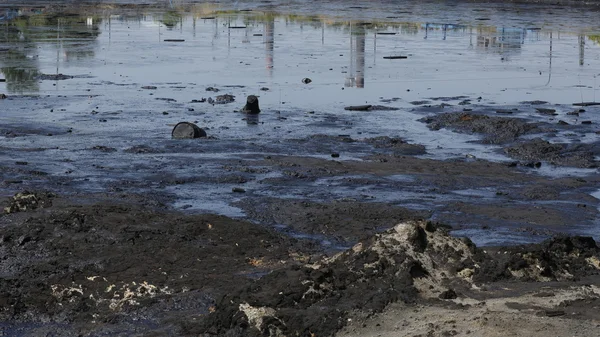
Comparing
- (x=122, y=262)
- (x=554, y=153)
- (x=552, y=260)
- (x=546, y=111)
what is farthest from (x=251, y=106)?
(x=552, y=260)

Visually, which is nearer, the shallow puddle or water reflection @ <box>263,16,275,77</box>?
the shallow puddle

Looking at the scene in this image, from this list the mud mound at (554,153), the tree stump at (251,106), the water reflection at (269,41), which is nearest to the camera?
the mud mound at (554,153)

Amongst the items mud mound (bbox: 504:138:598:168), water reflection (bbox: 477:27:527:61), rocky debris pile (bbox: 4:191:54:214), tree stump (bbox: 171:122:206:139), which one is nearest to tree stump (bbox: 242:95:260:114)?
tree stump (bbox: 171:122:206:139)

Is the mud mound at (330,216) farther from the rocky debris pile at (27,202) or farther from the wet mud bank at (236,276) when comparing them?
the rocky debris pile at (27,202)

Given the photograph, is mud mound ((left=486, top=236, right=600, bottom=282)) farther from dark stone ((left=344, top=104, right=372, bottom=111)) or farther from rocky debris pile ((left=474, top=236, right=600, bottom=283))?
dark stone ((left=344, top=104, right=372, bottom=111))

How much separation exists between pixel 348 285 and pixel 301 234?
2486 millimetres

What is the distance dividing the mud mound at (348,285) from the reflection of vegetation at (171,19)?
26654 millimetres

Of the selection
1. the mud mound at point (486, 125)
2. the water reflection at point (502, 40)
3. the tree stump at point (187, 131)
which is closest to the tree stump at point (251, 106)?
the tree stump at point (187, 131)

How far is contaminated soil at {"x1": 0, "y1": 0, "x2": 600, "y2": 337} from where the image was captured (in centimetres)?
726

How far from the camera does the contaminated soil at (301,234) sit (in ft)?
23.8

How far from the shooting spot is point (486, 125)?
15891 mm

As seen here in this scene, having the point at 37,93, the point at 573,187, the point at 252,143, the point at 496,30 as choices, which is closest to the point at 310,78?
the point at 37,93

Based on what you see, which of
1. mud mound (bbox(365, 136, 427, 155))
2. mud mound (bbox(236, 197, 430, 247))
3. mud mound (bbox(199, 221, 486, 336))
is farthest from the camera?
mud mound (bbox(365, 136, 427, 155))

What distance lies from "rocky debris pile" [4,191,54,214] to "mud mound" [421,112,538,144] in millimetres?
6635
